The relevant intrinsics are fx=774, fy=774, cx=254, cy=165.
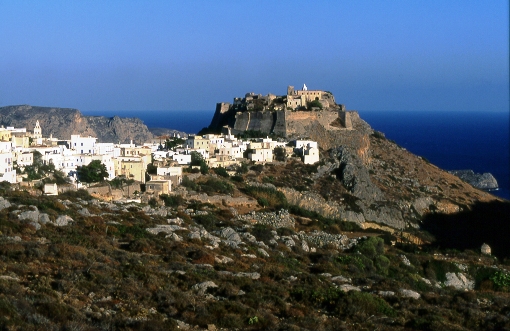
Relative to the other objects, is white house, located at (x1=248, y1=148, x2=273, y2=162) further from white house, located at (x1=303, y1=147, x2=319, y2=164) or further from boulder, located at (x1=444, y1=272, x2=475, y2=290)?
boulder, located at (x1=444, y1=272, x2=475, y2=290)

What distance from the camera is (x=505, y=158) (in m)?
117

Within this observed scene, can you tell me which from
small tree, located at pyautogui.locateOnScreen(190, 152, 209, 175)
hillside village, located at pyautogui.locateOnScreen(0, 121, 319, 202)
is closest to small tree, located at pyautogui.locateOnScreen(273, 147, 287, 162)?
hillside village, located at pyautogui.locateOnScreen(0, 121, 319, 202)

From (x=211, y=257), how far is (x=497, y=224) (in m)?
38.7

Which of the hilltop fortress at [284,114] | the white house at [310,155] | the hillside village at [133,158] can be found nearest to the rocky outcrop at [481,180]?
the hilltop fortress at [284,114]

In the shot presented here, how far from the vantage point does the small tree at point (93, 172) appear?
36.5 m

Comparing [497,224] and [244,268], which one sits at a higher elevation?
[244,268]

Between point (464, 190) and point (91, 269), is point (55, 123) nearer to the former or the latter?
point (464, 190)

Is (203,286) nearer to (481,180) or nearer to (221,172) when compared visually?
(221,172)

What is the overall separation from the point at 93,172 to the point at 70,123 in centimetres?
5223

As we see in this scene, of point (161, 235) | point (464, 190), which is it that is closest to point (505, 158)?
point (464, 190)

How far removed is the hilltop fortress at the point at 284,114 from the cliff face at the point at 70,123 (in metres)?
22.5

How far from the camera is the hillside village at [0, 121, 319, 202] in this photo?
34.6 m

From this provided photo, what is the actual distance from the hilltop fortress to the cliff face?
22535mm

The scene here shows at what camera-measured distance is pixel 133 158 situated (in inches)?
1604
